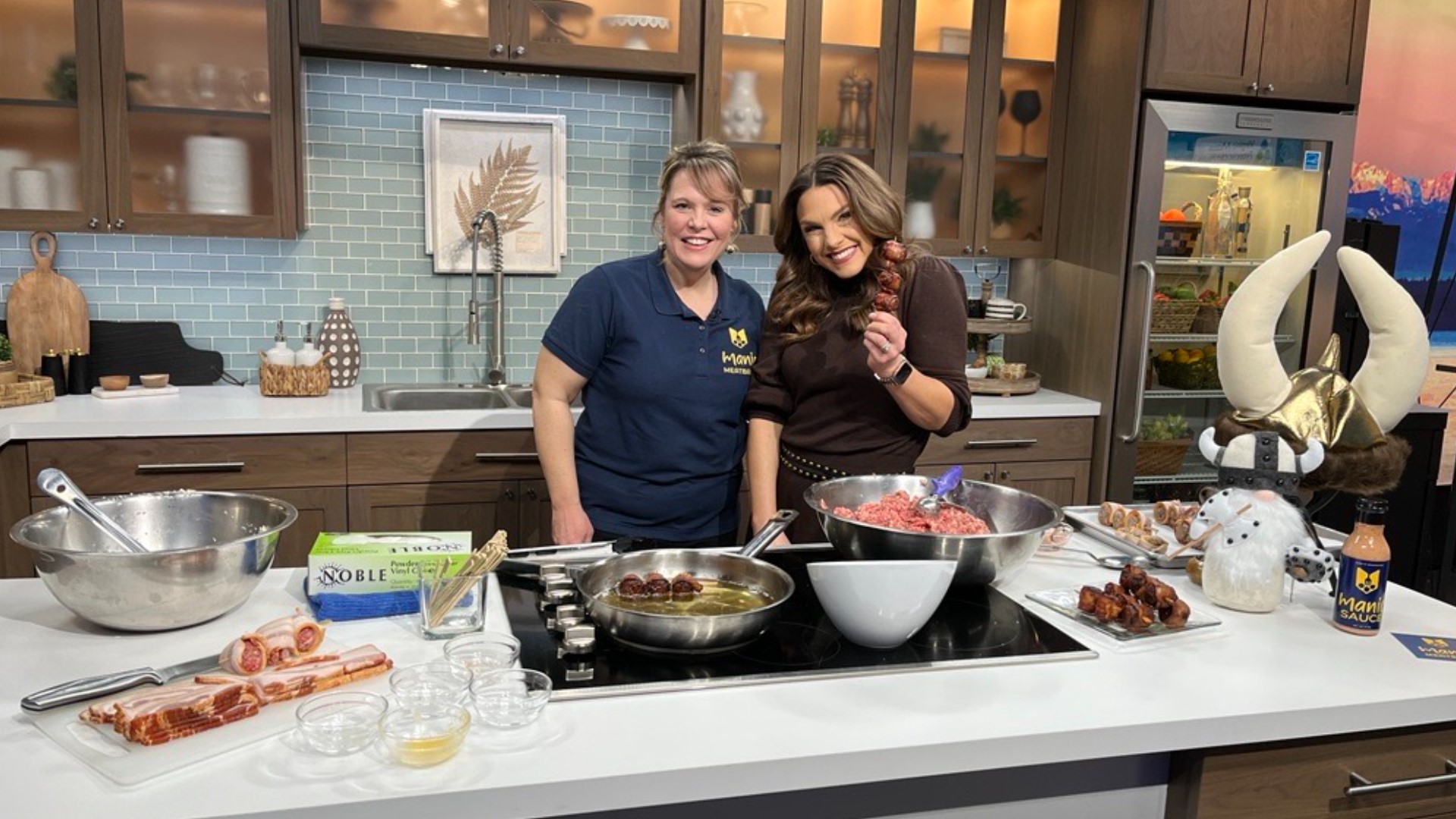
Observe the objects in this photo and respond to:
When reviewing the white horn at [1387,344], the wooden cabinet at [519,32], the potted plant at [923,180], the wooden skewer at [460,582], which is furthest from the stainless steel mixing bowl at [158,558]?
the potted plant at [923,180]

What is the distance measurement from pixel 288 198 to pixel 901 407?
7.58 ft

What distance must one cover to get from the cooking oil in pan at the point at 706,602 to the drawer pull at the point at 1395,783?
85 centimetres

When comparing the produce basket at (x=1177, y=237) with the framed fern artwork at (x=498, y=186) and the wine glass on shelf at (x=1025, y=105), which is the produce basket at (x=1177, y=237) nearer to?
→ the wine glass on shelf at (x=1025, y=105)

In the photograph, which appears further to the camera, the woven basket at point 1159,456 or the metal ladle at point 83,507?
the woven basket at point 1159,456

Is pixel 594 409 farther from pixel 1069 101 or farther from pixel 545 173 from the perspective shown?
pixel 1069 101

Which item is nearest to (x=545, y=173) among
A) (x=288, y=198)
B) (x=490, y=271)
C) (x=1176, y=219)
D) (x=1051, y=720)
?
(x=490, y=271)

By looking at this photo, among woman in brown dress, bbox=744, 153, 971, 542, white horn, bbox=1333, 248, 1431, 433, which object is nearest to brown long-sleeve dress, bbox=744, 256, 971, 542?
woman in brown dress, bbox=744, 153, 971, 542

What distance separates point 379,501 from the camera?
3.32 meters

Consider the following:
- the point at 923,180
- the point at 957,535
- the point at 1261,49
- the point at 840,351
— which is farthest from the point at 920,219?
the point at 957,535

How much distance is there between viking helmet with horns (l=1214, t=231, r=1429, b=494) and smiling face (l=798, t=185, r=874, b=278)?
73 cm

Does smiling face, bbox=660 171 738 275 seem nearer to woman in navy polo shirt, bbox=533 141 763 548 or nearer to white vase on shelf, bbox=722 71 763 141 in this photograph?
woman in navy polo shirt, bbox=533 141 763 548

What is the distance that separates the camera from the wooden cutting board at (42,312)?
3.50m

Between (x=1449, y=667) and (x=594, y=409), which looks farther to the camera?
(x=594, y=409)

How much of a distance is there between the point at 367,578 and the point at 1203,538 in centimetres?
137
